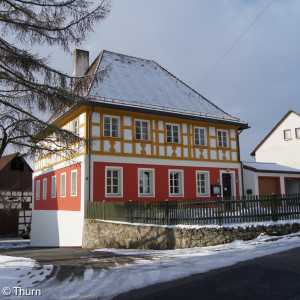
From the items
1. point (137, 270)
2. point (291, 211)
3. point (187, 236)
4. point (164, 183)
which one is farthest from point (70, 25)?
point (164, 183)

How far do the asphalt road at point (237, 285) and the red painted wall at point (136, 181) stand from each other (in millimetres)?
10439

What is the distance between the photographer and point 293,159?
33.3m

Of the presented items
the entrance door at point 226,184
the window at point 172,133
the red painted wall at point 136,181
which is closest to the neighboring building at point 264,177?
the entrance door at point 226,184

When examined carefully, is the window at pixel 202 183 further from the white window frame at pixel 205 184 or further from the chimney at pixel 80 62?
the chimney at pixel 80 62

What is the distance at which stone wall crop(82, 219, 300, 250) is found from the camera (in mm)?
10742

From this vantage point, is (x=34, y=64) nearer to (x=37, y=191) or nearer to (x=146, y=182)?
(x=146, y=182)

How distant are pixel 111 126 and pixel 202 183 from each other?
626 centimetres

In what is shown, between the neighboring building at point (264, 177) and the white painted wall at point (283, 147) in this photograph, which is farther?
the white painted wall at point (283, 147)

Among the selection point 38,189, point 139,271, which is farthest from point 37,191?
point 139,271

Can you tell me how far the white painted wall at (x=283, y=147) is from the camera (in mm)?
33312

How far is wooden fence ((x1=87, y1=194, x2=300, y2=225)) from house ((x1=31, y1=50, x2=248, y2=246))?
4667 mm

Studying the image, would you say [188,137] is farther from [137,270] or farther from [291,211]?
[137,270]

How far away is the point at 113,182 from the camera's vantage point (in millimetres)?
17219

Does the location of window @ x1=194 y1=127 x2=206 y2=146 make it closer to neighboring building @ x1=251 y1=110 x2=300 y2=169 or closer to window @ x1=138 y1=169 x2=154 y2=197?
window @ x1=138 y1=169 x2=154 y2=197
